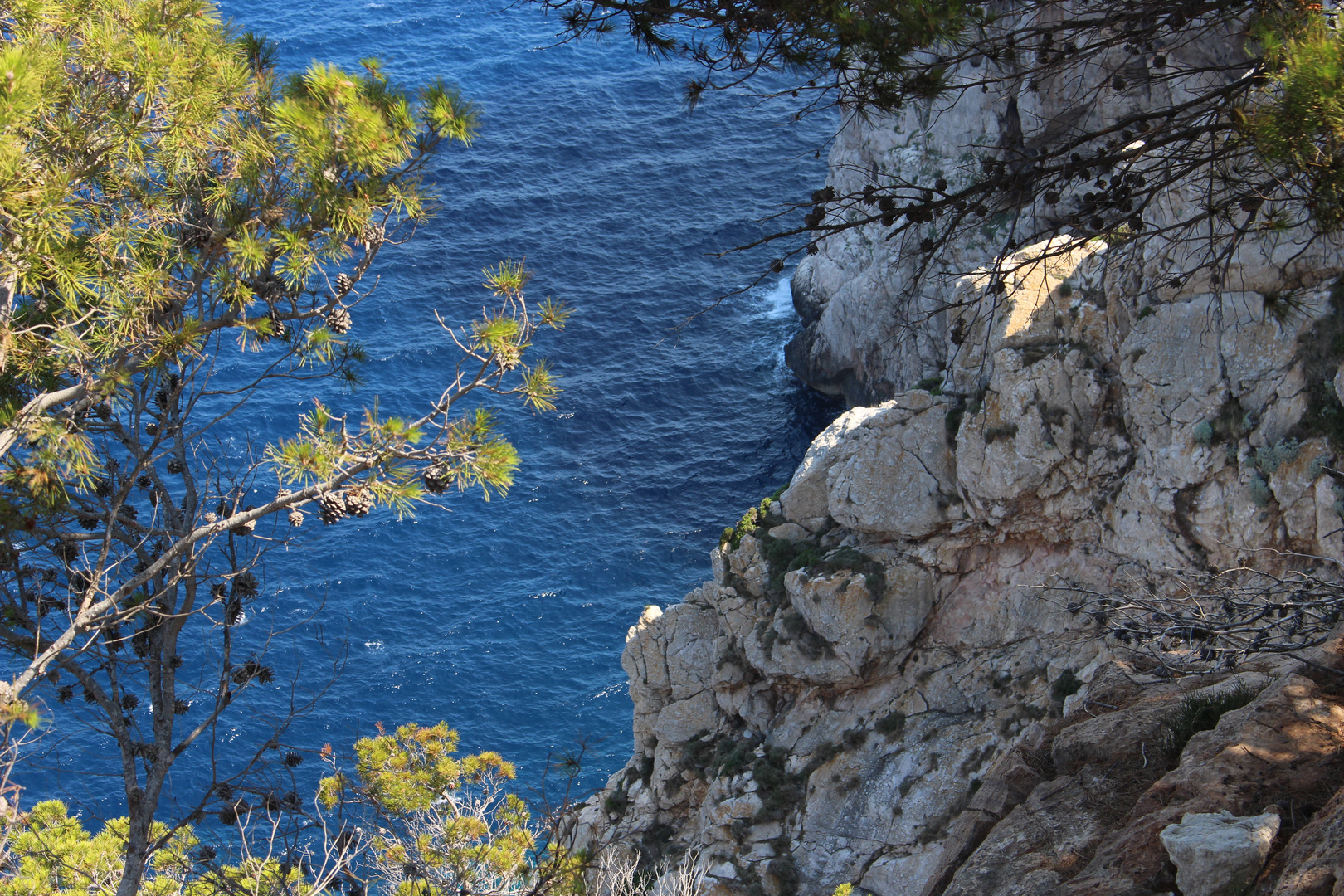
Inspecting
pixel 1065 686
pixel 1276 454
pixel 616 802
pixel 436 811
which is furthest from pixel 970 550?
pixel 436 811

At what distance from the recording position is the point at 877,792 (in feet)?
78.8

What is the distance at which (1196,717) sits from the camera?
32.7ft

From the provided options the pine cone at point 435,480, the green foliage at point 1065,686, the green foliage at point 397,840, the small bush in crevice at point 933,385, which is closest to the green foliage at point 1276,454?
the green foliage at point 1065,686

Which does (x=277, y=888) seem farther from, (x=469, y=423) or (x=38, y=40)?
(x=38, y=40)

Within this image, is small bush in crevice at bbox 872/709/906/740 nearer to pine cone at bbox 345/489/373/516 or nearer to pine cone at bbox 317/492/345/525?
pine cone at bbox 345/489/373/516

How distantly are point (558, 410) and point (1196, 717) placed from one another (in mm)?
40163

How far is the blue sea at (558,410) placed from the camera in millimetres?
39250

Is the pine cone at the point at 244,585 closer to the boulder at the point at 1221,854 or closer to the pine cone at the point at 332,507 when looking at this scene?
the pine cone at the point at 332,507

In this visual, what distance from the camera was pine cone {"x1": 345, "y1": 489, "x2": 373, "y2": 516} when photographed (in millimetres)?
9359

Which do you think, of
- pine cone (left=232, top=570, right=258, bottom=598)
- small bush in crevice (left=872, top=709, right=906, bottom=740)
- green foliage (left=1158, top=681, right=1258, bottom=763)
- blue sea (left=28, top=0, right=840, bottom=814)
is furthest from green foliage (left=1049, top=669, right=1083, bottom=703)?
pine cone (left=232, top=570, right=258, bottom=598)

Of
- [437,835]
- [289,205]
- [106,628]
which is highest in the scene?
[289,205]

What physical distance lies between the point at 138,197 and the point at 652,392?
140 feet

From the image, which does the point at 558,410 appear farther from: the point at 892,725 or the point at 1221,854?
the point at 1221,854

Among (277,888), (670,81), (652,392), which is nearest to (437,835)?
(277,888)
